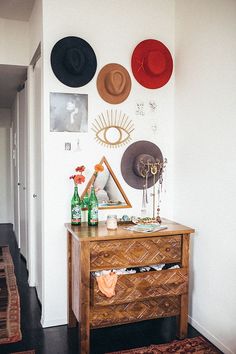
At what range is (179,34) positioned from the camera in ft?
9.32

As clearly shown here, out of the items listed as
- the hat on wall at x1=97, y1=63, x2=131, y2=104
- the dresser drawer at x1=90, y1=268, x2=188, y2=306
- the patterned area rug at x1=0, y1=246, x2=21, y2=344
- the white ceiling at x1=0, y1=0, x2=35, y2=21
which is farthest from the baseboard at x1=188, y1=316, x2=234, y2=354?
the white ceiling at x1=0, y1=0, x2=35, y2=21

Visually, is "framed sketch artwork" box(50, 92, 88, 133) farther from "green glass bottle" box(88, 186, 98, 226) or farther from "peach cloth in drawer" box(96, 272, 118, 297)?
"peach cloth in drawer" box(96, 272, 118, 297)

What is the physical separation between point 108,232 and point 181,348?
90 centimetres

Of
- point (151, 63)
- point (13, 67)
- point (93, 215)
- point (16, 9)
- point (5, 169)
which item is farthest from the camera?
point (5, 169)

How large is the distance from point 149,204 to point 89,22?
1.48m

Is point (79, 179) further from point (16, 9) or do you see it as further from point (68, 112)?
point (16, 9)

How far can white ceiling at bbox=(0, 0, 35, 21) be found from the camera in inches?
118

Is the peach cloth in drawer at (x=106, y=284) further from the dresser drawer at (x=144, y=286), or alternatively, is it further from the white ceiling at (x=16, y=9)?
the white ceiling at (x=16, y=9)

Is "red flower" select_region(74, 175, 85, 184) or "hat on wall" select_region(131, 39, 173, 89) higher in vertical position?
"hat on wall" select_region(131, 39, 173, 89)

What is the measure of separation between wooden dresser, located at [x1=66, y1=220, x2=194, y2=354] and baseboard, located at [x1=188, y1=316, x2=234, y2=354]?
145 mm

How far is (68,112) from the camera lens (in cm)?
267

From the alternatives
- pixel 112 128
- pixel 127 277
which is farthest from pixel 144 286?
pixel 112 128

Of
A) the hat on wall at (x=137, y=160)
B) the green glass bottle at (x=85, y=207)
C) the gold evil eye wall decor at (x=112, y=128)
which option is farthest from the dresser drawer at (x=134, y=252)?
the gold evil eye wall decor at (x=112, y=128)

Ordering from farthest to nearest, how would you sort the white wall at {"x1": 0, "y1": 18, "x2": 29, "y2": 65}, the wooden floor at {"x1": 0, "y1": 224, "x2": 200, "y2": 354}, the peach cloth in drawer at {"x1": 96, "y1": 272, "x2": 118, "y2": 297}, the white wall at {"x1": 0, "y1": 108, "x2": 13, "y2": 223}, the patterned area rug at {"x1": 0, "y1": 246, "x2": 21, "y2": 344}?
the white wall at {"x1": 0, "y1": 108, "x2": 13, "y2": 223}
the white wall at {"x1": 0, "y1": 18, "x2": 29, "y2": 65}
the patterned area rug at {"x1": 0, "y1": 246, "x2": 21, "y2": 344}
the wooden floor at {"x1": 0, "y1": 224, "x2": 200, "y2": 354}
the peach cloth in drawer at {"x1": 96, "y1": 272, "x2": 118, "y2": 297}
